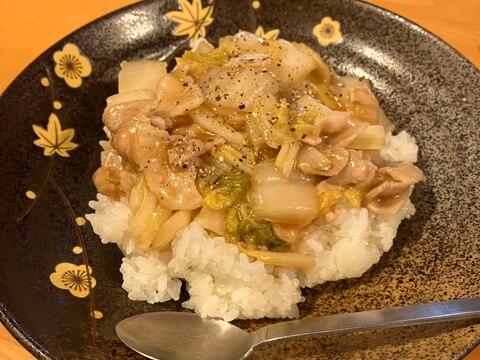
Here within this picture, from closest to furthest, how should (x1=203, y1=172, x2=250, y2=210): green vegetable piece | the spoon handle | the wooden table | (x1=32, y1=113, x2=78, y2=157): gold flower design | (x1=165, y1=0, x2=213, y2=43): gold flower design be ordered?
the spoon handle < (x1=203, y1=172, x2=250, y2=210): green vegetable piece < (x1=32, y1=113, x2=78, y2=157): gold flower design < (x1=165, y1=0, x2=213, y2=43): gold flower design < the wooden table

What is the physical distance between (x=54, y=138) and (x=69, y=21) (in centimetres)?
146

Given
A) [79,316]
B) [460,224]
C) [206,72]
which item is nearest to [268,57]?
[206,72]

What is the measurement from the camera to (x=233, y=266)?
8.66 ft

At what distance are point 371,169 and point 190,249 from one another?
1.04 meters

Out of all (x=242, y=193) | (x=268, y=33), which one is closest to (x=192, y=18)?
(x=268, y=33)

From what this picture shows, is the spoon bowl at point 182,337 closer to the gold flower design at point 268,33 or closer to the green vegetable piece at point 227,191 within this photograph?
the green vegetable piece at point 227,191

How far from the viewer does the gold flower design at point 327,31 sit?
12.5 feet

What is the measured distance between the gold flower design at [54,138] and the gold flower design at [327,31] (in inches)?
73.4

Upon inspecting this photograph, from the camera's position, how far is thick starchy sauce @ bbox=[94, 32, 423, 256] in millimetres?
2633

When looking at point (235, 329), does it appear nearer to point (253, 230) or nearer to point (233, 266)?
point (233, 266)

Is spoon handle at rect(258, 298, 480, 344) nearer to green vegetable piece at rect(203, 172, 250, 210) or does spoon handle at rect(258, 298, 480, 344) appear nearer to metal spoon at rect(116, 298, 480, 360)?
metal spoon at rect(116, 298, 480, 360)

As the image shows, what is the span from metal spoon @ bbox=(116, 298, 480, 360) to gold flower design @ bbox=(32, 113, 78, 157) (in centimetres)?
121

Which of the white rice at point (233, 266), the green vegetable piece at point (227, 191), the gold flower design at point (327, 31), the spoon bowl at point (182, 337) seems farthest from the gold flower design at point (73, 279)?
the gold flower design at point (327, 31)

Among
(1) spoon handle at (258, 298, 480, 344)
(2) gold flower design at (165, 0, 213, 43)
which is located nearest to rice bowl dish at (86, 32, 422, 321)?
(1) spoon handle at (258, 298, 480, 344)
